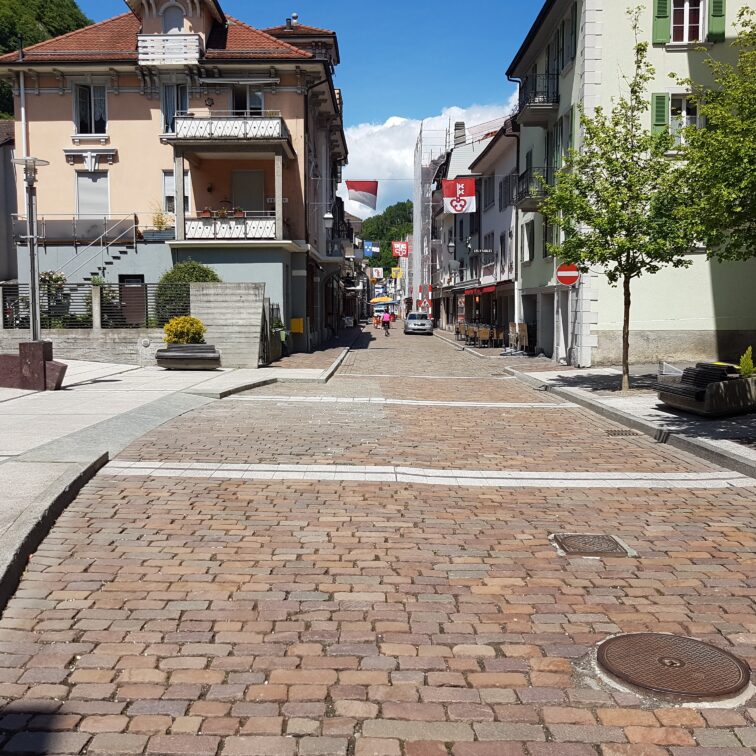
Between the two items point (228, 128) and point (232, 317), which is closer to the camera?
point (232, 317)

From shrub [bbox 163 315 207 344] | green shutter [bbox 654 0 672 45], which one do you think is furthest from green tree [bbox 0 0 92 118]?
green shutter [bbox 654 0 672 45]

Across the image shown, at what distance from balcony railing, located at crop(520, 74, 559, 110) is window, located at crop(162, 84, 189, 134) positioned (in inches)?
507

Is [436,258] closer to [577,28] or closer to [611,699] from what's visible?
[577,28]

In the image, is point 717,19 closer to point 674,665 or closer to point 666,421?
point 666,421

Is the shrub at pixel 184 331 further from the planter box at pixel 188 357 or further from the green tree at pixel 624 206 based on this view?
the green tree at pixel 624 206

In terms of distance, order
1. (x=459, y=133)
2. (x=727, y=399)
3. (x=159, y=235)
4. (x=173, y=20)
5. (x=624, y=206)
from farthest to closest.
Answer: (x=459, y=133) < (x=173, y=20) < (x=159, y=235) < (x=624, y=206) < (x=727, y=399)

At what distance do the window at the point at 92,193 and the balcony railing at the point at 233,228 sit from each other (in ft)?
18.2

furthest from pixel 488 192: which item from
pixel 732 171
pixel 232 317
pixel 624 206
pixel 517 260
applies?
pixel 732 171

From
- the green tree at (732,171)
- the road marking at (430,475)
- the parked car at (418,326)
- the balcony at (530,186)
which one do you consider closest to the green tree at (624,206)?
the green tree at (732,171)

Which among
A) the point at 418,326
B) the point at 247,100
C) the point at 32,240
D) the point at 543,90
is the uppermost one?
the point at 247,100

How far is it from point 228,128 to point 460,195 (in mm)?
15181

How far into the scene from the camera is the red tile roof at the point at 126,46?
28891 mm

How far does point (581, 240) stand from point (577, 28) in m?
10.9

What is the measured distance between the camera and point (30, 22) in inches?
2197
